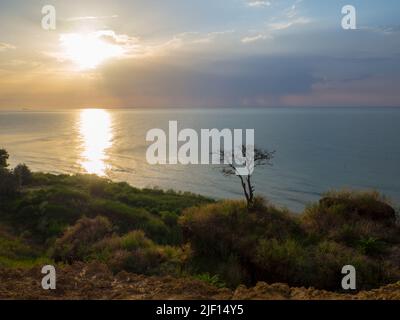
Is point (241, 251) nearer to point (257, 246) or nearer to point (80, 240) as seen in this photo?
point (257, 246)

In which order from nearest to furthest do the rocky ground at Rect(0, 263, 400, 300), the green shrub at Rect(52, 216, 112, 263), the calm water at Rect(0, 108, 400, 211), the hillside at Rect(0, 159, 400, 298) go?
the rocky ground at Rect(0, 263, 400, 300)
the hillside at Rect(0, 159, 400, 298)
the green shrub at Rect(52, 216, 112, 263)
the calm water at Rect(0, 108, 400, 211)

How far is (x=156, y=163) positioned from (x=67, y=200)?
67.1 metres

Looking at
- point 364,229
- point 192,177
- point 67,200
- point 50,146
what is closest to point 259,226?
point 364,229

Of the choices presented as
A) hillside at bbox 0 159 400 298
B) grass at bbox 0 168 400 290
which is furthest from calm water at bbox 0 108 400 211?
hillside at bbox 0 159 400 298

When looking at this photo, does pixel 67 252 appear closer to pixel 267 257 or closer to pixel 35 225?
pixel 267 257

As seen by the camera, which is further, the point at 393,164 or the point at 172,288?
the point at 393,164

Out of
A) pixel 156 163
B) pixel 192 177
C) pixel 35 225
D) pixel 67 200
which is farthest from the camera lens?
pixel 156 163

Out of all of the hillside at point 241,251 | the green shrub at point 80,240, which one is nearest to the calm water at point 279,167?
the hillside at point 241,251

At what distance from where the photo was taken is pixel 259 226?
1543 centimetres

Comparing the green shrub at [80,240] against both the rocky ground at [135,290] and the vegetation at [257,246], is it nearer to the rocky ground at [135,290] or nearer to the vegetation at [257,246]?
the vegetation at [257,246]

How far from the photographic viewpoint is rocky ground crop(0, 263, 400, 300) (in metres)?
7.61

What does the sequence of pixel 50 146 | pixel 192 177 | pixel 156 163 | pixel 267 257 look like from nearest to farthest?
pixel 267 257, pixel 192 177, pixel 156 163, pixel 50 146

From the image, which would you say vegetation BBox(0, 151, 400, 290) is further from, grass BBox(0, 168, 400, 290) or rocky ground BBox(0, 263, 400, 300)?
rocky ground BBox(0, 263, 400, 300)

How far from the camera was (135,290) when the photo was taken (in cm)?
830
